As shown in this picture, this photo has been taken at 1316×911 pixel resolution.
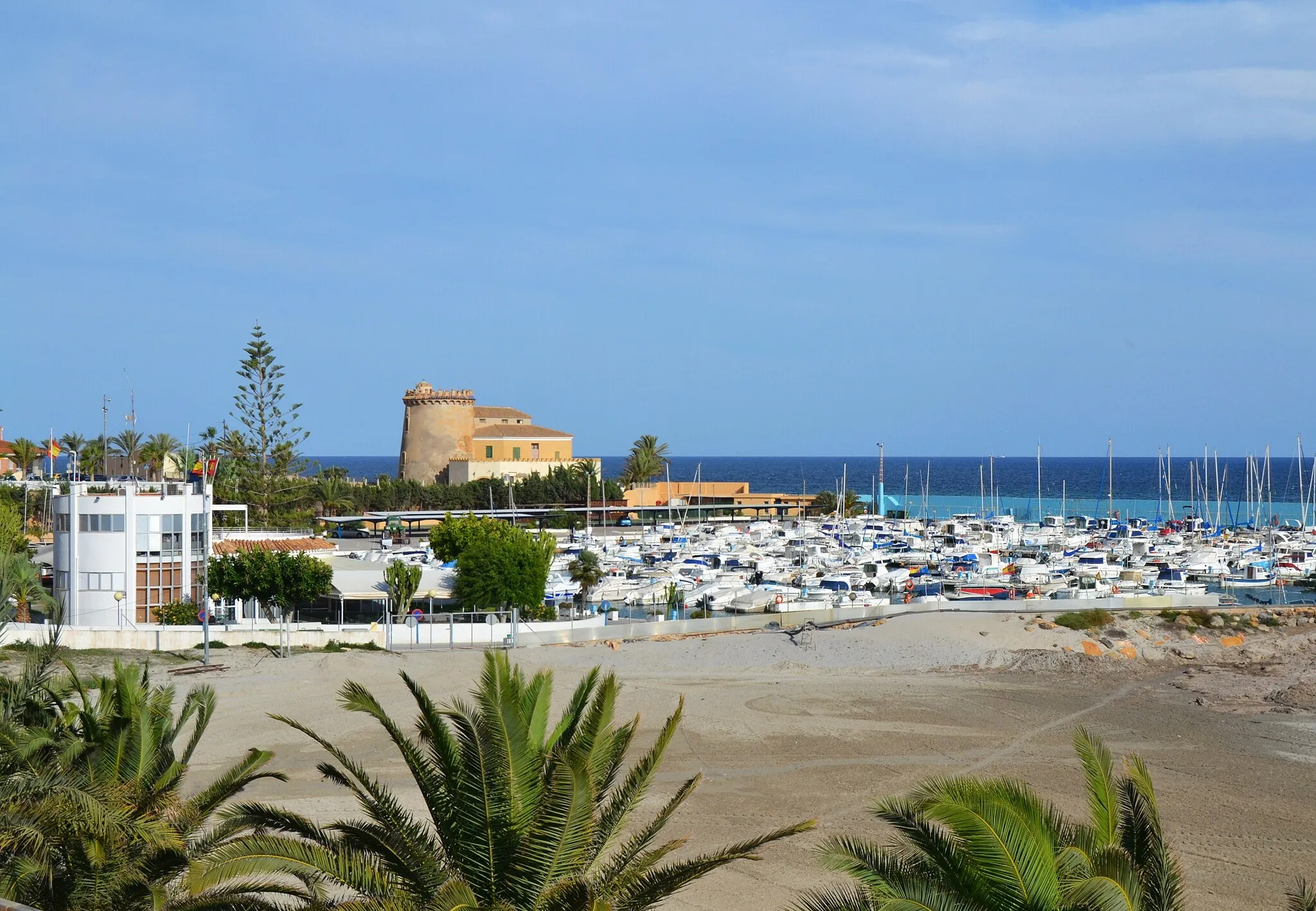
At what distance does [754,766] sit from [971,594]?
77.5 ft

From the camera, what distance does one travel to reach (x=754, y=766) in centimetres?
1923

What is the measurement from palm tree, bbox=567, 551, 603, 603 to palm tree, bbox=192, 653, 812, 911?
2820 centimetres

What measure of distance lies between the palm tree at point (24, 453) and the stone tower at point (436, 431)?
21507 millimetres

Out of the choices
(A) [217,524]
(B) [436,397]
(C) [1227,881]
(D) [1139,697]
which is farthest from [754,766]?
(B) [436,397]

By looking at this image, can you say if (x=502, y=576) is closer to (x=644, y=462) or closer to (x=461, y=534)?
(x=461, y=534)

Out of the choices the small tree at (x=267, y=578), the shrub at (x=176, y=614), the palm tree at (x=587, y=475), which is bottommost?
the shrub at (x=176, y=614)

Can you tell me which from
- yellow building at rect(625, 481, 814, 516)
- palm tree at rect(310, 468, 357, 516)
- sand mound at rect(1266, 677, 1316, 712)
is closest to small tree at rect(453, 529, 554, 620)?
sand mound at rect(1266, 677, 1316, 712)

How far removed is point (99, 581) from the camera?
2692cm

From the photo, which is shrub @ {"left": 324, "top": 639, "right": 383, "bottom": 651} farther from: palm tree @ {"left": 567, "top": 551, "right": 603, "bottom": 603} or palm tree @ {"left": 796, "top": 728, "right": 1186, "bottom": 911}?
palm tree @ {"left": 796, "top": 728, "right": 1186, "bottom": 911}

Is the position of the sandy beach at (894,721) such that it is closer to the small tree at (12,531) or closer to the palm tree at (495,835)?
the palm tree at (495,835)

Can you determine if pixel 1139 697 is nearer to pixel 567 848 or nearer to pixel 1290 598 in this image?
pixel 1290 598

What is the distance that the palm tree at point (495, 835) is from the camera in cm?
702

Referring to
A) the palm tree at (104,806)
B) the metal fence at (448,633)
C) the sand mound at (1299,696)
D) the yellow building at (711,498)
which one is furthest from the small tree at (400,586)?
the yellow building at (711,498)

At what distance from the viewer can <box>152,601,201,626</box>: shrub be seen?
27.2m
